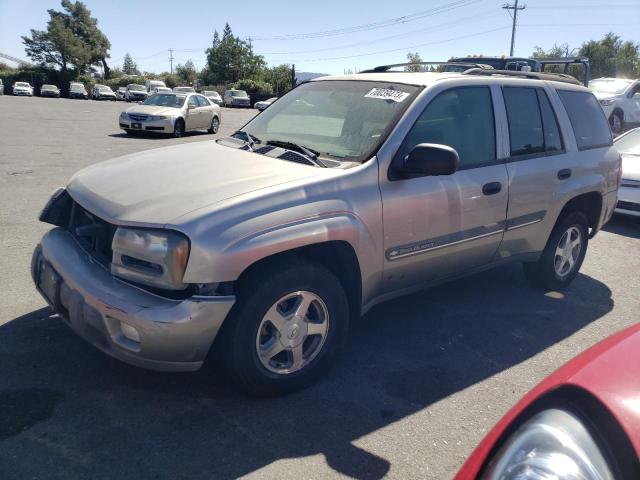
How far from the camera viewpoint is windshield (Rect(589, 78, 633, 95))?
1588 cm

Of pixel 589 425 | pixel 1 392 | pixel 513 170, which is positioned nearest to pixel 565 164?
pixel 513 170

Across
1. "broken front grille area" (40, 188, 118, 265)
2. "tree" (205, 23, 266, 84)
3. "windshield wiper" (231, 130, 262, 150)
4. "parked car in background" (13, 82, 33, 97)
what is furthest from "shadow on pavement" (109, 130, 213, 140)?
"tree" (205, 23, 266, 84)

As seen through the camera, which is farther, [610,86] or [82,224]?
[610,86]

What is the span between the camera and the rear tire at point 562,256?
15.8 feet

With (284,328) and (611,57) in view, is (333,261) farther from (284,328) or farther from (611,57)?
(611,57)

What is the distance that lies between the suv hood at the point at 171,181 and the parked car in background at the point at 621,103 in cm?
1467

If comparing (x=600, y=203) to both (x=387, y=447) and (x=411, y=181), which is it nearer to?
(x=411, y=181)

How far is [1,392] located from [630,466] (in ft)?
9.91

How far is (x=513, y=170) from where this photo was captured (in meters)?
4.12

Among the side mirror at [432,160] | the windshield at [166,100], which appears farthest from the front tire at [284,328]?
the windshield at [166,100]

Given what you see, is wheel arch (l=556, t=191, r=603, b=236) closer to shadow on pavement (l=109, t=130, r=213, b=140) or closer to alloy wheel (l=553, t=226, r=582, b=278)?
alloy wheel (l=553, t=226, r=582, b=278)

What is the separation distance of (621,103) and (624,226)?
9.33m

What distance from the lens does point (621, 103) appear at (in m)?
15.5

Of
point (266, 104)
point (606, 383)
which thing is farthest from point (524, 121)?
point (606, 383)
